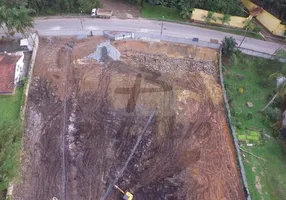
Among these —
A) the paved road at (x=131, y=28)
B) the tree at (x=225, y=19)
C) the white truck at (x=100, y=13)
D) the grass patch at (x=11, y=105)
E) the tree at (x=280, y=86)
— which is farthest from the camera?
the white truck at (x=100, y=13)

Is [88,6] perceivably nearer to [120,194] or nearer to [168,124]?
[168,124]

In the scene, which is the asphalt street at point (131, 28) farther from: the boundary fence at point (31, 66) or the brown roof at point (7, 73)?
the brown roof at point (7, 73)

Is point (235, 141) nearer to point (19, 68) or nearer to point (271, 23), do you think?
point (271, 23)

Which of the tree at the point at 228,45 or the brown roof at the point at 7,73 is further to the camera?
the tree at the point at 228,45

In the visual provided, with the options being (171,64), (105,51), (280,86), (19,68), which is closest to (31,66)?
(19,68)

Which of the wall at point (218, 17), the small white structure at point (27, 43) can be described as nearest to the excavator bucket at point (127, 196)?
the small white structure at point (27, 43)
